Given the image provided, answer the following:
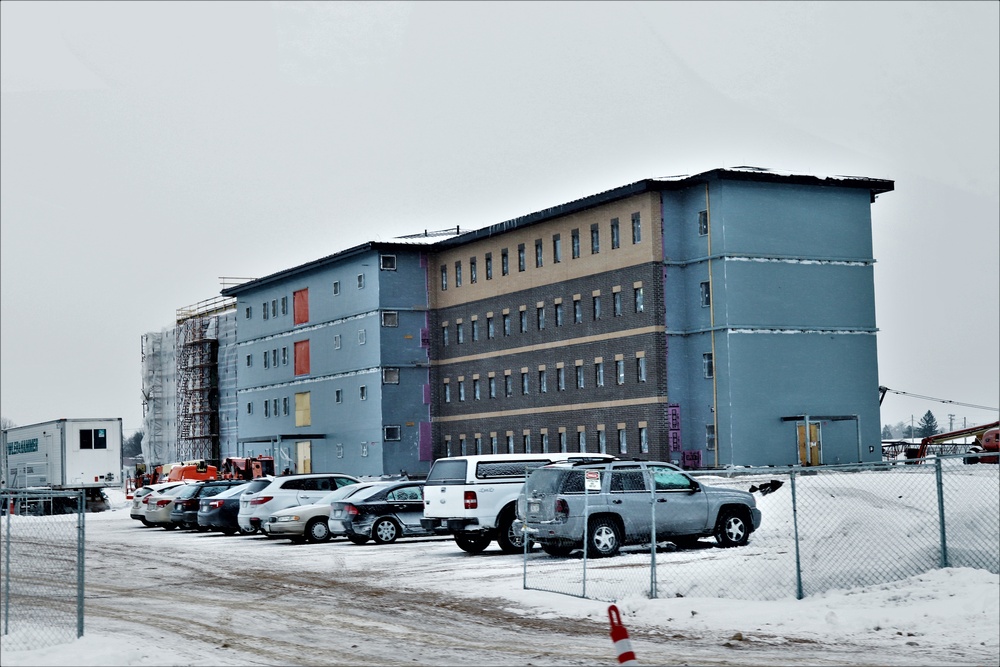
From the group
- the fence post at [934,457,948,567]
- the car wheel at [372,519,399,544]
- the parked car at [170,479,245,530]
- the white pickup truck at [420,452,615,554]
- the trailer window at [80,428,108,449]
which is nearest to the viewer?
the fence post at [934,457,948,567]

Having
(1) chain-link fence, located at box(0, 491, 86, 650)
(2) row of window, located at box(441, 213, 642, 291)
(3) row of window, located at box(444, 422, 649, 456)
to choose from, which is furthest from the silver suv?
(2) row of window, located at box(441, 213, 642, 291)

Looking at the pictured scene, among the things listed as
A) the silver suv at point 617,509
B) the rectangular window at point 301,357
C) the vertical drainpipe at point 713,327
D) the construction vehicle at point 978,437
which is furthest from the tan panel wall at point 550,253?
the silver suv at point 617,509

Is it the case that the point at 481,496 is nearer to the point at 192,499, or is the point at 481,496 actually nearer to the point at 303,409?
the point at 192,499

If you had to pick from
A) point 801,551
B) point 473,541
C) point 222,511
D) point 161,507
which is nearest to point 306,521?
point 222,511

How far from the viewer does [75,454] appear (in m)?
59.3

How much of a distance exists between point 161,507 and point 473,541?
20758 millimetres

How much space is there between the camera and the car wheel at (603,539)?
23.6 m

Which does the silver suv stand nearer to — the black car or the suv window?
the suv window

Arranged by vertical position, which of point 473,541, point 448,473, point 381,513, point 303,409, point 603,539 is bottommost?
point 473,541

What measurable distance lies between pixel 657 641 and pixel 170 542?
25045 mm

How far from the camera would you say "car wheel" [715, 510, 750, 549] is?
24938 millimetres

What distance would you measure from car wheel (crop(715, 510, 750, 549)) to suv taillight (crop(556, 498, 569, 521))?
11.1 ft

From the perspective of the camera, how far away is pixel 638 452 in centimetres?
6172

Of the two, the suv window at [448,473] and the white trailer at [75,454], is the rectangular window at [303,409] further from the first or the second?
the suv window at [448,473]
